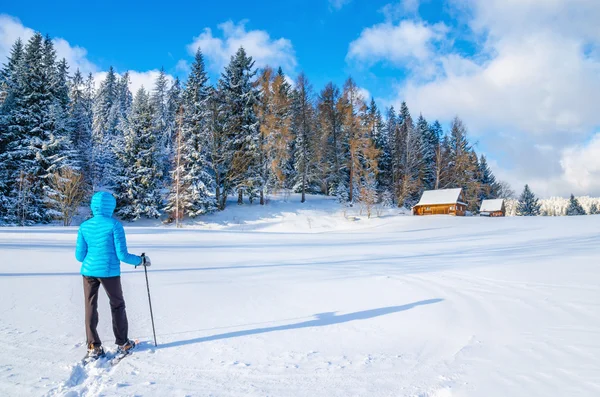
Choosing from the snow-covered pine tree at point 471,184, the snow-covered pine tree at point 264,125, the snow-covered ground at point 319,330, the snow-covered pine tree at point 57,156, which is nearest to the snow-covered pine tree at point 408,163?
the snow-covered pine tree at point 471,184

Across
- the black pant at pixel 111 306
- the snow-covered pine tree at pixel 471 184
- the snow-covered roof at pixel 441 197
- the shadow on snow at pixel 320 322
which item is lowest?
Answer: the shadow on snow at pixel 320 322

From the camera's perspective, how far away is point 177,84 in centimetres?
6059

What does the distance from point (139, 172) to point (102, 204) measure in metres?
27.9

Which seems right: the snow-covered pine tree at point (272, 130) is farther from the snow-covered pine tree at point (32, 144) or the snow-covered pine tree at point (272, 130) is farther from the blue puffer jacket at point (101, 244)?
the blue puffer jacket at point (101, 244)

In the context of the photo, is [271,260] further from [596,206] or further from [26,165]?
[596,206]

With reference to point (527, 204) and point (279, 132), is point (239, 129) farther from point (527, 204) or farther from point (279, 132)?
point (527, 204)

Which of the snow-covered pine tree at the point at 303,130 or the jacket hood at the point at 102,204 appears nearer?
the jacket hood at the point at 102,204

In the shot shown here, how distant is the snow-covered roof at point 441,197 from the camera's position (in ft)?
124

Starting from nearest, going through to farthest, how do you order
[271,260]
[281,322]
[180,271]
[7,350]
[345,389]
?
[345,389], [7,350], [281,322], [180,271], [271,260]

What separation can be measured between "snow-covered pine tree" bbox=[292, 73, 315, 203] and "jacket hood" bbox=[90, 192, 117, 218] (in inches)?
1252

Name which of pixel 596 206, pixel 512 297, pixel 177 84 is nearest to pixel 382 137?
pixel 177 84

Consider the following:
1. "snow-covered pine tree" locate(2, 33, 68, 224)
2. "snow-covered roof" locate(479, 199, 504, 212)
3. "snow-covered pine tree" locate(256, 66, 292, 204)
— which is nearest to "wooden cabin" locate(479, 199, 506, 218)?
"snow-covered roof" locate(479, 199, 504, 212)

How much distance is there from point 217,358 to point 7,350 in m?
2.22

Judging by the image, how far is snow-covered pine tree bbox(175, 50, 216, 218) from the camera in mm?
28031
